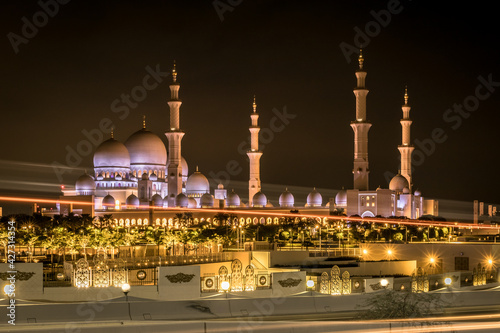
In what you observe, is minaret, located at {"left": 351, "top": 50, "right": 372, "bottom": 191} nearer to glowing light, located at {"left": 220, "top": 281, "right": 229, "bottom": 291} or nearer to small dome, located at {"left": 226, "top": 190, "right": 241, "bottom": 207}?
small dome, located at {"left": 226, "top": 190, "right": 241, "bottom": 207}

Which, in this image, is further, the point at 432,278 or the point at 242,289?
the point at 432,278

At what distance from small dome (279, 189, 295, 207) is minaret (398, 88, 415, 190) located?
→ 11198 mm

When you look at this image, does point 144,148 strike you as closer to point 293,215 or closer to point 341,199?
point 293,215

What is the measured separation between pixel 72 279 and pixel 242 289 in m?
5.23

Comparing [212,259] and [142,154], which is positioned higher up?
[142,154]

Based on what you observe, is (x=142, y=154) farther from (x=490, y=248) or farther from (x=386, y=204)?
(x=490, y=248)

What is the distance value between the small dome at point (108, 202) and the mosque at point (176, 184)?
85 mm

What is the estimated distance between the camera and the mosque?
62.2 metres

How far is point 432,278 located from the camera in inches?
992

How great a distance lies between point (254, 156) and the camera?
69812 millimetres

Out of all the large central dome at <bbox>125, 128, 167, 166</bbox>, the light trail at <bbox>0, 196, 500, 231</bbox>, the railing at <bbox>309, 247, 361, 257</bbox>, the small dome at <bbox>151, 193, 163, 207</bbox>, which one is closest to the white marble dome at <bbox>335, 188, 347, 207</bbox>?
the light trail at <bbox>0, 196, 500, 231</bbox>

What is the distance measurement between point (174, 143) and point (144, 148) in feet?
20.5

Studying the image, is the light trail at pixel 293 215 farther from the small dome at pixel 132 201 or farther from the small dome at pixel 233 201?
the small dome at pixel 233 201

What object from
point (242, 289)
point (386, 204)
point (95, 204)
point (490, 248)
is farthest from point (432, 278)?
point (95, 204)
